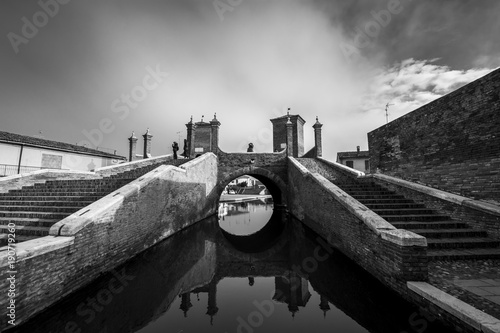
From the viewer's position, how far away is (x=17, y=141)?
54.2 feet

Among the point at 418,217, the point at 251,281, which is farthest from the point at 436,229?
the point at 251,281

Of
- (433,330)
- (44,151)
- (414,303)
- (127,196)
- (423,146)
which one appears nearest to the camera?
(433,330)

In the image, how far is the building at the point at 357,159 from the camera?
101ft

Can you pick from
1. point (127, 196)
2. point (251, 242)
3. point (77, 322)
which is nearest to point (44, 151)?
point (127, 196)

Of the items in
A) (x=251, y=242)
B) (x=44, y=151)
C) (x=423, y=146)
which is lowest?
(x=251, y=242)

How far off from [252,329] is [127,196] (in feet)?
14.9

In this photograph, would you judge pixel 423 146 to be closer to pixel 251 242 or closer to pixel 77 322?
pixel 251 242

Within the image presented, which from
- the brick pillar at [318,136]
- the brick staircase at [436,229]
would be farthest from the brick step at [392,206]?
the brick pillar at [318,136]

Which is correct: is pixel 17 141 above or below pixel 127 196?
above

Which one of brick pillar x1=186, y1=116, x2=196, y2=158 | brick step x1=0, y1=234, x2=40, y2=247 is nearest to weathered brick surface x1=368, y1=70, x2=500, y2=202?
brick step x1=0, y1=234, x2=40, y2=247

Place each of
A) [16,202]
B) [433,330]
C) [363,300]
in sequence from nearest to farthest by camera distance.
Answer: [433,330] < [363,300] < [16,202]

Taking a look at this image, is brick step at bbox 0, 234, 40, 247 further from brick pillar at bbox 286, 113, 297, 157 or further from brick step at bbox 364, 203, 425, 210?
brick pillar at bbox 286, 113, 297, 157

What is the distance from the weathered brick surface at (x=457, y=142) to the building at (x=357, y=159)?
22409 millimetres

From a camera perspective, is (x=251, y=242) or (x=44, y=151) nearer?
(x=251, y=242)
